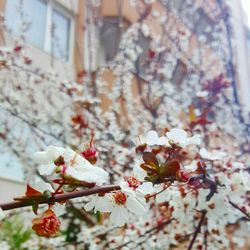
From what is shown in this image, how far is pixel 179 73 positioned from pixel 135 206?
20.1ft

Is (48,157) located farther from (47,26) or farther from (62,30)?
(62,30)

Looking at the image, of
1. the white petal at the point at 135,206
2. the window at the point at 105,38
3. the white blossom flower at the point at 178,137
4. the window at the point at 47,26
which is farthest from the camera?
the window at the point at 47,26

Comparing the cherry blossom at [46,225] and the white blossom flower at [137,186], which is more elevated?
the white blossom flower at [137,186]

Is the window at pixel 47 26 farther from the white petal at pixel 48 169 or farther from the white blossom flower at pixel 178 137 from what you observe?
the white petal at pixel 48 169

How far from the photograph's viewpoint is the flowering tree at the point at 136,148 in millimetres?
1063

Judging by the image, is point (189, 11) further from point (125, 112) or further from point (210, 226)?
point (210, 226)

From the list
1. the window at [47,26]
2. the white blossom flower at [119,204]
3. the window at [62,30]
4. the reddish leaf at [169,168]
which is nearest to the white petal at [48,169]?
the white blossom flower at [119,204]

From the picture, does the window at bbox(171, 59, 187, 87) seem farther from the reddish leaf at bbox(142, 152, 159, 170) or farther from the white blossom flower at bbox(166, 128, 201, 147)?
the reddish leaf at bbox(142, 152, 159, 170)

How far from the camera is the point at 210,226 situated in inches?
83.0

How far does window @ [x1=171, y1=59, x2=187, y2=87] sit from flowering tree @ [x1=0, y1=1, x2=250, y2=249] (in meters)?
0.03

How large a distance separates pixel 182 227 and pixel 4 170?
3649mm

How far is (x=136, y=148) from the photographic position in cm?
135

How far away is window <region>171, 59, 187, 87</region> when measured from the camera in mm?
6529

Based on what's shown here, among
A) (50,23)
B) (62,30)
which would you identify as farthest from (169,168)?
(62,30)
